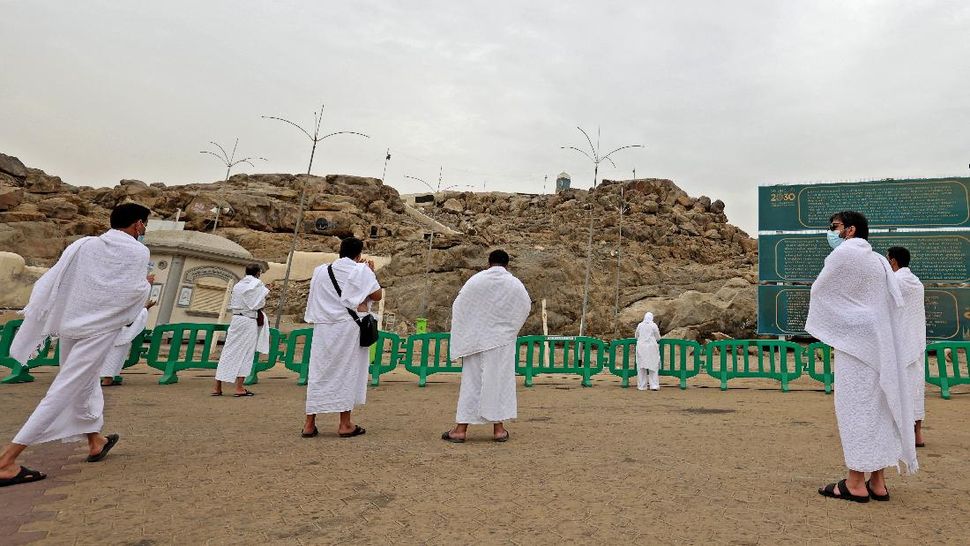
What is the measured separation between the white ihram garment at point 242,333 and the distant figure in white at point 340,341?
341 centimetres

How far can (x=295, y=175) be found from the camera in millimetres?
52750

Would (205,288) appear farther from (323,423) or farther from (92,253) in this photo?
(92,253)

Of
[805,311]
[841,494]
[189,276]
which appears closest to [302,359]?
[189,276]

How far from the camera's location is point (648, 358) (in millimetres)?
10391

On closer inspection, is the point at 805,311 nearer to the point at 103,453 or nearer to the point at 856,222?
the point at 856,222

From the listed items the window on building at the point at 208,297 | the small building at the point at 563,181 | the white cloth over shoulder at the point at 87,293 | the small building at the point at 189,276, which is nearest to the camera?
the white cloth over shoulder at the point at 87,293

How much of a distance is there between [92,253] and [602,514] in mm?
3799

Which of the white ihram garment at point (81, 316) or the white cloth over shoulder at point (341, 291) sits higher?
the white cloth over shoulder at point (341, 291)

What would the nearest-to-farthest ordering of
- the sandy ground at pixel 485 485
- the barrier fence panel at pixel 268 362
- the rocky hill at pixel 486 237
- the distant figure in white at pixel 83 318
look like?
the sandy ground at pixel 485 485, the distant figure in white at pixel 83 318, the barrier fence panel at pixel 268 362, the rocky hill at pixel 486 237

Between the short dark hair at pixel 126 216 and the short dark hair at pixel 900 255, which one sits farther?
the short dark hair at pixel 900 255

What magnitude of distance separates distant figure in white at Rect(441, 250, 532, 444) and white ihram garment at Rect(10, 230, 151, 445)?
2647mm

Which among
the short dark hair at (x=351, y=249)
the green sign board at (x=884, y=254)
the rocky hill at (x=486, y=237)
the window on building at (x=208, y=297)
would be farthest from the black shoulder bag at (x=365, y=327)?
the rocky hill at (x=486, y=237)

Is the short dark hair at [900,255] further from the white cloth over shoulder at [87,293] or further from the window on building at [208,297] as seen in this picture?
the window on building at [208,297]

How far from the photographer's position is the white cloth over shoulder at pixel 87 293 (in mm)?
3387
